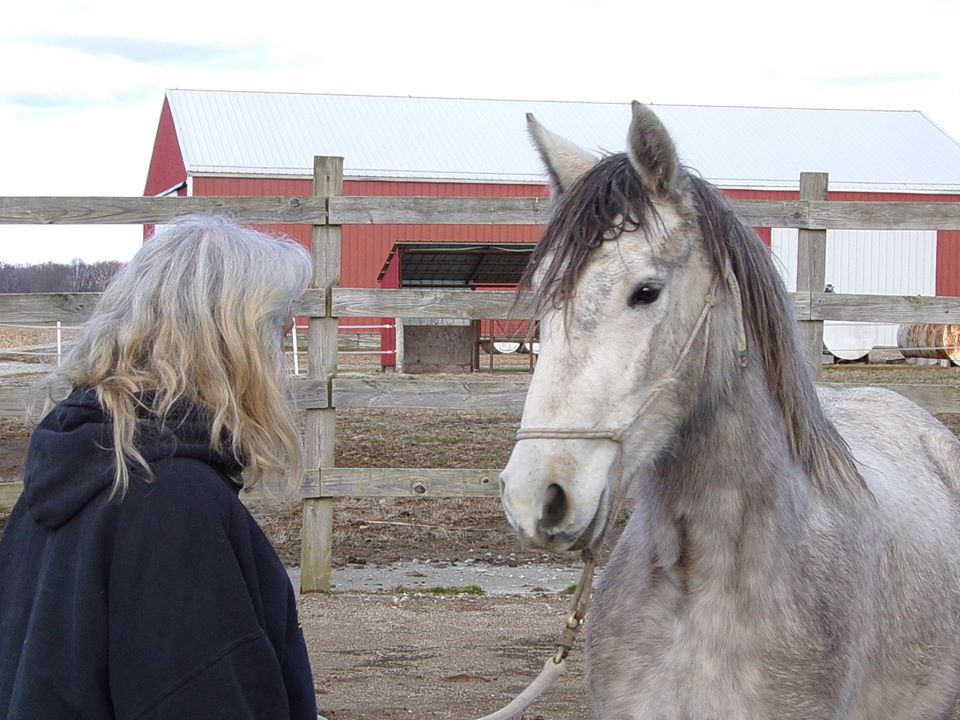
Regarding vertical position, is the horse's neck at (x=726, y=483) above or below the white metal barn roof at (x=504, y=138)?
below

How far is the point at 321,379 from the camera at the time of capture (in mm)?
5586

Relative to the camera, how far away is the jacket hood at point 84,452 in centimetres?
161

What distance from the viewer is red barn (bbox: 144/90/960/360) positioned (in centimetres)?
2428

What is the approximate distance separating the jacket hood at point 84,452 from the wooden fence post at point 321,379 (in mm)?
3853

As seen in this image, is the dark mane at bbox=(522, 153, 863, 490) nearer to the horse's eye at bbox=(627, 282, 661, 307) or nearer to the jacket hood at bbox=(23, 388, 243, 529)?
the horse's eye at bbox=(627, 282, 661, 307)

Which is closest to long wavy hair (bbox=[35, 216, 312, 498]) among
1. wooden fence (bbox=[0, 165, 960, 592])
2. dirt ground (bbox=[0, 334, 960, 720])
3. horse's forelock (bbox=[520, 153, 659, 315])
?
horse's forelock (bbox=[520, 153, 659, 315])

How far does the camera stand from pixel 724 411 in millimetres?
2428

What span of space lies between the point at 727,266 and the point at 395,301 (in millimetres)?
3275

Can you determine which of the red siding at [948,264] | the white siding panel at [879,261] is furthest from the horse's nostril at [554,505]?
the red siding at [948,264]

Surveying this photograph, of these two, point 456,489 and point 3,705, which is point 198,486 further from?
point 456,489

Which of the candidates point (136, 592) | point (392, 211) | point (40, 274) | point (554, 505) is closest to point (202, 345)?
point (136, 592)

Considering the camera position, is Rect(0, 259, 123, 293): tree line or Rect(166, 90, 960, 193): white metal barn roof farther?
Rect(0, 259, 123, 293): tree line

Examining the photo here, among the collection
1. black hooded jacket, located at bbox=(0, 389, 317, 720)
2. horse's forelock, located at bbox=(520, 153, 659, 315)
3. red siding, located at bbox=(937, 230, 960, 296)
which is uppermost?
red siding, located at bbox=(937, 230, 960, 296)

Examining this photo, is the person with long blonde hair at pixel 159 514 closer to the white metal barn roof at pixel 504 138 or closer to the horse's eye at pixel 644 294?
the horse's eye at pixel 644 294
